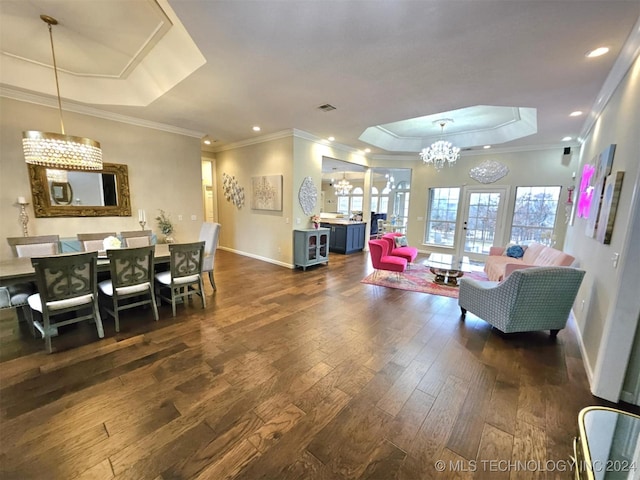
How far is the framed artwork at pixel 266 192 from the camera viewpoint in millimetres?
5774

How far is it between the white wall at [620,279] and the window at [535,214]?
12.9 ft

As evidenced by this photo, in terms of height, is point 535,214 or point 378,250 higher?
point 535,214

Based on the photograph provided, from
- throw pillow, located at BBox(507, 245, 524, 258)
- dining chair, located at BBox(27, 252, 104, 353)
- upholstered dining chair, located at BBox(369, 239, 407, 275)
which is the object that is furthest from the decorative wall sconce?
throw pillow, located at BBox(507, 245, 524, 258)

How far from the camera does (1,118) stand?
3.64m

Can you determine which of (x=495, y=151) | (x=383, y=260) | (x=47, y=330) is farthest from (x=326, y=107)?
(x=495, y=151)

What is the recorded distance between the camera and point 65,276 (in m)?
2.52

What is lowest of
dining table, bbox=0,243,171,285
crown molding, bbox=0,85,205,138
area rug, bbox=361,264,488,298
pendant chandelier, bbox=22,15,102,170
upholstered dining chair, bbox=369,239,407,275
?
area rug, bbox=361,264,488,298

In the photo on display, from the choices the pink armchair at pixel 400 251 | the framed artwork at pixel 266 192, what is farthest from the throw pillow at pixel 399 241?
the framed artwork at pixel 266 192

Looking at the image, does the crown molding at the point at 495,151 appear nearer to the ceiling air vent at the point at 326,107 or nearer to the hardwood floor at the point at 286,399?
the ceiling air vent at the point at 326,107

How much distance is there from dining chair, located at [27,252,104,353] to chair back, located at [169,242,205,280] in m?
0.78

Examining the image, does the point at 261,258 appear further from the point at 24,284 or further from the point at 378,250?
the point at 24,284

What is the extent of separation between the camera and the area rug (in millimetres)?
4469

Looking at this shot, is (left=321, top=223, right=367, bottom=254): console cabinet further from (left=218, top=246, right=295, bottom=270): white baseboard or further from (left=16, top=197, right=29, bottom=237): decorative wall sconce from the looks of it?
(left=16, top=197, right=29, bottom=237): decorative wall sconce

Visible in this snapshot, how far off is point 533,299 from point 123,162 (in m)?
6.68
